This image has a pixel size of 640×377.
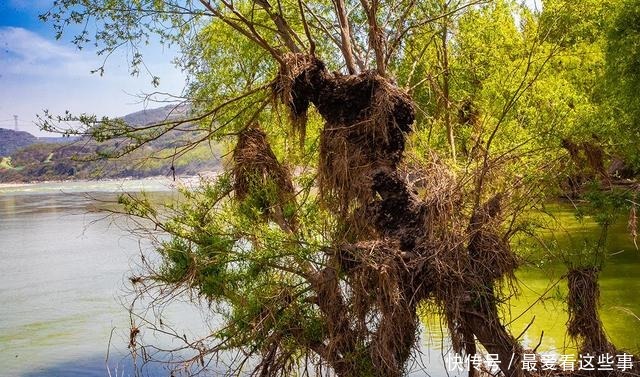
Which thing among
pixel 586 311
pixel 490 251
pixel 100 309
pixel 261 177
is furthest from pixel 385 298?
pixel 100 309

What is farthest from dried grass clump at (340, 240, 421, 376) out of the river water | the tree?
the river water

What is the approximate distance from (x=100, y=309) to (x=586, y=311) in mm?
13730

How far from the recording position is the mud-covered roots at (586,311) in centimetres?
613

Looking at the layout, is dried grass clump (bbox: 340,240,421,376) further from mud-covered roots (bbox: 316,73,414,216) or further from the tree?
mud-covered roots (bbox: 316,73,414,216)

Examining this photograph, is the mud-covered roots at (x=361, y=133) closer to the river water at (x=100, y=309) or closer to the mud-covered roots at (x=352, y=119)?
the mud-covered roots at (x=352, y=119)

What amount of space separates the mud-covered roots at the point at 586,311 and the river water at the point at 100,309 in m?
0.36

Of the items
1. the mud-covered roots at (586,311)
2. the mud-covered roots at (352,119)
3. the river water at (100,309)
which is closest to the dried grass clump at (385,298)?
the mud-covered roots at (352,119)

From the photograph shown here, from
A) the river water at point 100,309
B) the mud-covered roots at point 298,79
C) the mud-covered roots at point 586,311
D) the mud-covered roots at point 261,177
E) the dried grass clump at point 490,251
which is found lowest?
the river water at point 100,309

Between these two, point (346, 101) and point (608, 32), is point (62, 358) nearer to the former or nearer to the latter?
point (346, 101)

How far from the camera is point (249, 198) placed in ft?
26.0

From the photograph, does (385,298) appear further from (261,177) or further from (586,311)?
(261,177)

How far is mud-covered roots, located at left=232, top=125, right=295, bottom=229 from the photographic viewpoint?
7887mm

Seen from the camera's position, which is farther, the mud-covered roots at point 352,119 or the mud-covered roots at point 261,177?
the mud-covered roots at point 261,177

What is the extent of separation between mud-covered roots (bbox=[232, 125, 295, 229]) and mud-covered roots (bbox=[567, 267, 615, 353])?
3121mm
